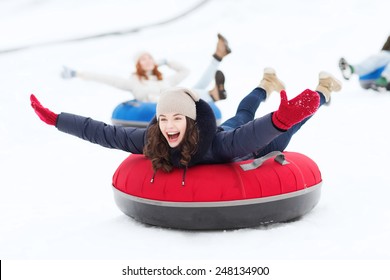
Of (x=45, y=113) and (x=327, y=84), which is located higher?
(x=327, y=84)

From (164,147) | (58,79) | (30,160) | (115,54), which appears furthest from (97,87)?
(164,147)

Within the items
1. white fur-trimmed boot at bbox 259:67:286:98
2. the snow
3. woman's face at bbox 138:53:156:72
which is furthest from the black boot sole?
white fur-trimmed boot at bbox 259:67:286:98

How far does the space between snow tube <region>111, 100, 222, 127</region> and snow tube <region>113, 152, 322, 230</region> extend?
2.58m

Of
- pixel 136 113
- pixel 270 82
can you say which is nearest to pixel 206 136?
pixel 270 82

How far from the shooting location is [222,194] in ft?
9.38

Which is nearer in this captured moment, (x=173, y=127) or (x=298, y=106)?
(x=298, y=106)

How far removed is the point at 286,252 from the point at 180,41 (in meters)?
9.65

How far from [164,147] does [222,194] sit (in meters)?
0.41

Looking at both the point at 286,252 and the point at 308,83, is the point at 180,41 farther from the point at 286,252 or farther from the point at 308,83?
the point at 286,252

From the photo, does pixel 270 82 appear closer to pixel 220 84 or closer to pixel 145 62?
pixel 220 84

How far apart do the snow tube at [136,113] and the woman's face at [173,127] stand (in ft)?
8.62

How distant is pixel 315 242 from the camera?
280 cm

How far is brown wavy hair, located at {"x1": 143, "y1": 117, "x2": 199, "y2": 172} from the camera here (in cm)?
296

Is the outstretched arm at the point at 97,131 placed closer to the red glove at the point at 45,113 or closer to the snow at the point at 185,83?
the red glove at the point at 45,113
